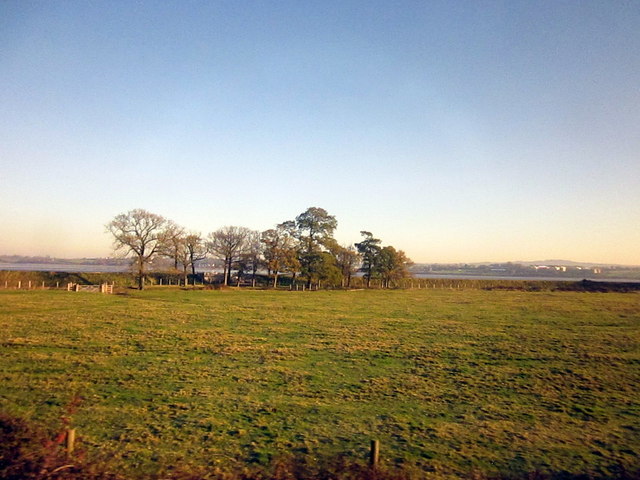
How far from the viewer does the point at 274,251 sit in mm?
63062

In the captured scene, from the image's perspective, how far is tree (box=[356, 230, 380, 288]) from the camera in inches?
2872

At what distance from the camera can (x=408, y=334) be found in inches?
818

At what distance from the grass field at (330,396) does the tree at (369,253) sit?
5168 cm

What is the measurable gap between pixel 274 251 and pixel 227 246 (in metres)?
9.33

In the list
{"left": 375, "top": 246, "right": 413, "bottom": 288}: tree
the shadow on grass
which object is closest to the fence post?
the shadow on grass

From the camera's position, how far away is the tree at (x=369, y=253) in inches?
2872

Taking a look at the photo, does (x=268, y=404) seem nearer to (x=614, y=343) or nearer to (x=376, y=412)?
(x=376, y=412)

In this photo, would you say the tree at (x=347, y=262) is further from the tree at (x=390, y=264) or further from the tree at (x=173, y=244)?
the tree at (x=173, y=244)

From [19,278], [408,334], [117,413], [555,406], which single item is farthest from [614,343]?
[19,278]

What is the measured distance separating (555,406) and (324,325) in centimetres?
1390

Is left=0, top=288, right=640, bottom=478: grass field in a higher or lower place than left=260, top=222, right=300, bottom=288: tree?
lower

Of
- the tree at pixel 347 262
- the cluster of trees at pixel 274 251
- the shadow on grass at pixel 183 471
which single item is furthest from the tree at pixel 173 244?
the shadow on grass at pixel 183 471

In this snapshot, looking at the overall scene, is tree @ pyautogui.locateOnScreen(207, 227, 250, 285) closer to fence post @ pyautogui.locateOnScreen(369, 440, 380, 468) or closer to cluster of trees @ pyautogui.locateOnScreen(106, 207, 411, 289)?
cluster of trees @ pyautogui.locateOnScreen(106, 207, 411, 289)

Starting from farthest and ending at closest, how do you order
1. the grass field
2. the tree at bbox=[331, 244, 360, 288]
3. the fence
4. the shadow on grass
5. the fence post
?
the tree at bbox=[331, 244, 360, 288] < the fence < the grass field < the fence post < the shadow on grass
